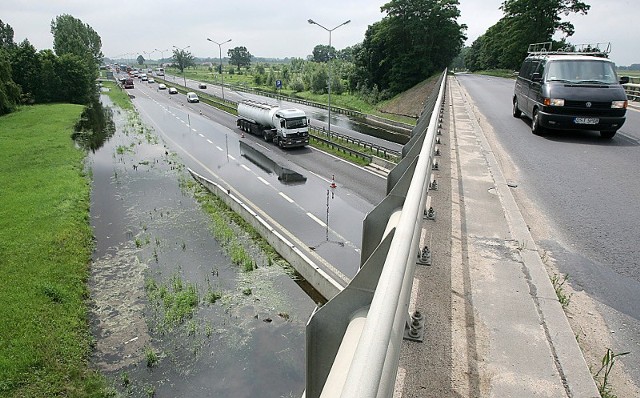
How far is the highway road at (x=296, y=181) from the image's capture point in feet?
61.9

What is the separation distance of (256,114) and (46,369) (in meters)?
31.2

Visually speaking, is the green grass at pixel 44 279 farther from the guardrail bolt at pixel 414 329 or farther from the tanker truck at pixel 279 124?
the tanker truck at pixel 279 124

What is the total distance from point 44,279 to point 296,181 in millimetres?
15750

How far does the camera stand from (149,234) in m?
19.0

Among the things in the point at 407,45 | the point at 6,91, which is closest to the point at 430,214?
the point at 6,91

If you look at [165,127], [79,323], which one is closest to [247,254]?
[79,323]

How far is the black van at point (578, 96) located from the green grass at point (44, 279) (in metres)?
13.0

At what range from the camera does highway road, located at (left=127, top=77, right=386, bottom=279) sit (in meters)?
18.9

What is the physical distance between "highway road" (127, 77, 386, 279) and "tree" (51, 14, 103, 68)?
47.6 meters

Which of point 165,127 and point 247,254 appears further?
point 165,127

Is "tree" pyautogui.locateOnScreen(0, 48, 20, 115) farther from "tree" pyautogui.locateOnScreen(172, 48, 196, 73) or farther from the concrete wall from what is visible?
"tree" pyautogui.locateOnScreen(172, 48, 196, 73)

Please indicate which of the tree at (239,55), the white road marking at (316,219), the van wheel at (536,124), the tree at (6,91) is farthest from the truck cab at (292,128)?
the tree at (239,55)

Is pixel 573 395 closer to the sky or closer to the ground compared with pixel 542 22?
closer to the ground

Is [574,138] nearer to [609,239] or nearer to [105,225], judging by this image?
[609,239]
